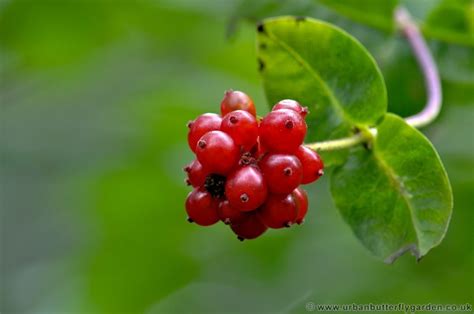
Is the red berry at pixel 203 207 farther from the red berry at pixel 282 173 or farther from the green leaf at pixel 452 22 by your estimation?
the green leaf at pixel 452 22

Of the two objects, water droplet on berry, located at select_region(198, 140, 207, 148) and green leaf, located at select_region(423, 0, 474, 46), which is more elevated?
green leaf, located at select_region(423, 0, 474, 46)

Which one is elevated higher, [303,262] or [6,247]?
[6,247]

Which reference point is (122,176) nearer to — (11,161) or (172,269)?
(172,269)

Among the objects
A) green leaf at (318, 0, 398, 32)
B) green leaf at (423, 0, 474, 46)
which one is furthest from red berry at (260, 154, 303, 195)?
green leaf at (423, 0, 474, 46)

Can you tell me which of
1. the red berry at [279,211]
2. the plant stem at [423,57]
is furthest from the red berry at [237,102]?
the plant stem at [423,57]

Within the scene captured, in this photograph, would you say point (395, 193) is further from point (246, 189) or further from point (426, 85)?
point (426, 85)

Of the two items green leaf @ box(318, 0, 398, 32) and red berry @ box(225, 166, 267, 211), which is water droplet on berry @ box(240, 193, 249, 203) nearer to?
red berry @ box(225, 166, 267, 211)

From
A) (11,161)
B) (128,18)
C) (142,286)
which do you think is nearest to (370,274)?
(142,286)
